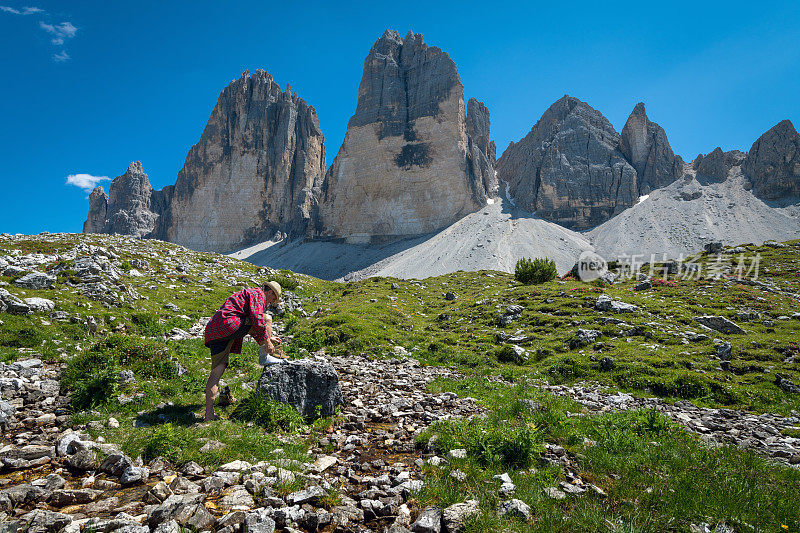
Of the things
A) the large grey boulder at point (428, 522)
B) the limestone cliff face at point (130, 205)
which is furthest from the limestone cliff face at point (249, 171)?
the large grey boulder at point (428, 522)

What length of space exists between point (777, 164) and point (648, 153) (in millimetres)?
36799

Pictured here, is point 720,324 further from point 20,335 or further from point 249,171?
point 249,171

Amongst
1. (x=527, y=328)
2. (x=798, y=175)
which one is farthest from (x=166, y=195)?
(x=798, y=175)

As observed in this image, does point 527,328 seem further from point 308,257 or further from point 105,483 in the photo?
point 308,257

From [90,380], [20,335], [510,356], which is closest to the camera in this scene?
[90,380]

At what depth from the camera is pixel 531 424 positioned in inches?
270

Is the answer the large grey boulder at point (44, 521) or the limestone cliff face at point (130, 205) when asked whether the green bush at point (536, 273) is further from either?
the limestone cliff face at point (130, 205)

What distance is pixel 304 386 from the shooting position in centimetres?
Answer: 754

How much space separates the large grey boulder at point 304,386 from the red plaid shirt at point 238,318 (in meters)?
0.89

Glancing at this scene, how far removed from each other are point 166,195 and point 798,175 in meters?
263

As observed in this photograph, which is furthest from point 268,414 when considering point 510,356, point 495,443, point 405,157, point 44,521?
point 405,157

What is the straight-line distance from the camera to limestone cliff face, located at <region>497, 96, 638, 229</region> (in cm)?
12550

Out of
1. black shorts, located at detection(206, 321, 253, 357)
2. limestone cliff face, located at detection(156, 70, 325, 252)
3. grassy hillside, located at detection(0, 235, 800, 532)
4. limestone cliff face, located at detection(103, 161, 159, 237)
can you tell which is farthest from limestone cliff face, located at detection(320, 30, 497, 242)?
black shorts, located at detection(206, 321, 253, 357)

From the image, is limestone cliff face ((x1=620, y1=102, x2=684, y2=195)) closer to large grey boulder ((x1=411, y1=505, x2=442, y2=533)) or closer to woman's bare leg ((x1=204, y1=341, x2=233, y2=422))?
woman's bare leg ((x1=204, y1=341, x2=233, y2=422))
